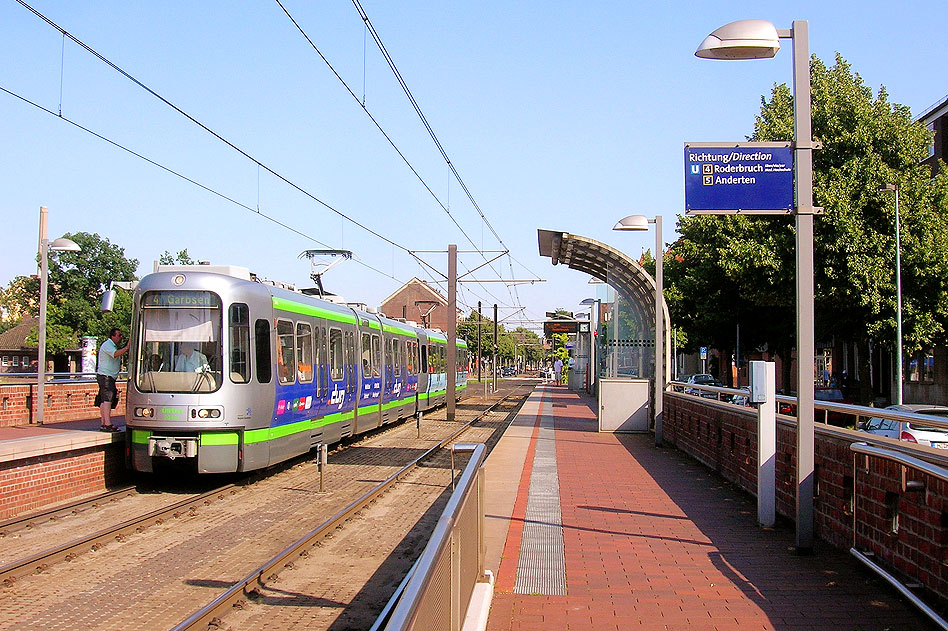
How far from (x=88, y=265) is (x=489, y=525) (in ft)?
231

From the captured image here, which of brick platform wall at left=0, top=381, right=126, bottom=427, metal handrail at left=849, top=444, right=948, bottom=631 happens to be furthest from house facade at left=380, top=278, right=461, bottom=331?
metal handrail at left=849, top=444, right=948, bottom=631

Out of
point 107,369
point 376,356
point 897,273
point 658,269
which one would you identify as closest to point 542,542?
point 107,369

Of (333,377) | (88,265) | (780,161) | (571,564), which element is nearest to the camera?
(571,564)

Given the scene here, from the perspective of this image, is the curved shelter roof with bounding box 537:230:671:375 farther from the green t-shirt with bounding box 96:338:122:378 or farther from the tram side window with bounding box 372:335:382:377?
the green t-shirt with bounding box 96:338:122:378

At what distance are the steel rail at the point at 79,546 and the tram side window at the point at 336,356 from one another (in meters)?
5.67

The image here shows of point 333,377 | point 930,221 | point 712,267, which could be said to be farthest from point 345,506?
point 712,267

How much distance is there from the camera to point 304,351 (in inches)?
604

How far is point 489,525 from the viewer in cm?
986

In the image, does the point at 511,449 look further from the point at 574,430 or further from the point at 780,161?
the point at 780,161

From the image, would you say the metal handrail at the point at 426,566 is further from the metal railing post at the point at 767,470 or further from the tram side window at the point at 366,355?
the tram side window at the point at 366,355

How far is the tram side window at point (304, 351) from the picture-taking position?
591 inches

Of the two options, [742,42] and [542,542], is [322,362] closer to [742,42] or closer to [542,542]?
[542,542]

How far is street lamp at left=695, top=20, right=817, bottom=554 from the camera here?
8.17m

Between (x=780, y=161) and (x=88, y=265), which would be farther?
(x=88, y=265)
